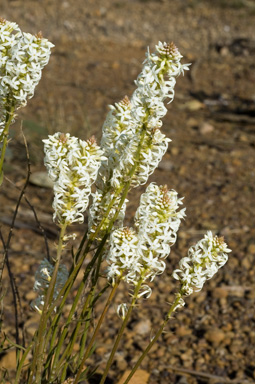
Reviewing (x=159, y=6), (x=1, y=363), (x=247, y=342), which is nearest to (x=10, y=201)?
(x=1, y=363)

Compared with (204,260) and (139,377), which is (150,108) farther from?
(139,377)

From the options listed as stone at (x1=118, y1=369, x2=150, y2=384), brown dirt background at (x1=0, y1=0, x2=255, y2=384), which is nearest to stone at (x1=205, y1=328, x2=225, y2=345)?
brown dirt background at (x1=0, y1=0, x2=255, y2=384)

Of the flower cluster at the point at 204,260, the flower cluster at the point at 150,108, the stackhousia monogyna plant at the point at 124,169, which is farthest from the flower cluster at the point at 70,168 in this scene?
the flower cluster at the point at 204,260

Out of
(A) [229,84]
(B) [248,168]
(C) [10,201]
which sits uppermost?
(A) [229,84]

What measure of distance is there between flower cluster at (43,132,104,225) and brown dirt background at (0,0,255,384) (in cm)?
148

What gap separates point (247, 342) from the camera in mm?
3279

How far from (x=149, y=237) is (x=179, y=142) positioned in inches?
159

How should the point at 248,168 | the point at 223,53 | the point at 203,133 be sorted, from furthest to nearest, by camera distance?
the point at 223,53, the point at 203,133, the point at 248,168

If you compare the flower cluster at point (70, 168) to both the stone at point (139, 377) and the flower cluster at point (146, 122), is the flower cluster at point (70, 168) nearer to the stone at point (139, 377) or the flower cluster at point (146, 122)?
the flower cluster at point (146, 122)

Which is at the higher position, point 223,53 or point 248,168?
point 223,53

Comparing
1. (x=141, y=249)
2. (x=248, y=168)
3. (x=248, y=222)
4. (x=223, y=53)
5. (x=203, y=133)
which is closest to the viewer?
(x=141, y=249)

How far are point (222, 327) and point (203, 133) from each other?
9.25 ft

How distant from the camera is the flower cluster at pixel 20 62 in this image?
174 cm

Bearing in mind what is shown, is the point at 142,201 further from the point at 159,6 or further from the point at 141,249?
the point at 159,6
